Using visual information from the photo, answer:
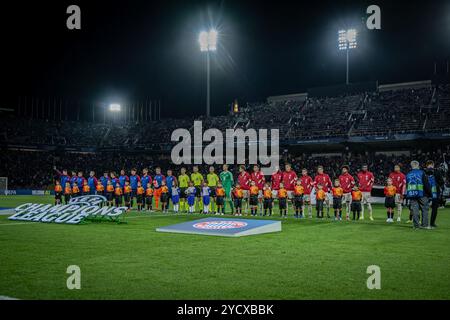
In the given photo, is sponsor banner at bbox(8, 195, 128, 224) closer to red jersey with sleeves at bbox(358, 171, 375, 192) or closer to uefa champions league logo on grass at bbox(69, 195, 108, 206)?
uefa champions league logo on grass at bbox(69, 195, 108, 206)

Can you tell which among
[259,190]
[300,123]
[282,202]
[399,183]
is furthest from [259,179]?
[300,123]

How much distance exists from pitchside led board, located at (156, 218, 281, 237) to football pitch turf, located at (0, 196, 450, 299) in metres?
0.40

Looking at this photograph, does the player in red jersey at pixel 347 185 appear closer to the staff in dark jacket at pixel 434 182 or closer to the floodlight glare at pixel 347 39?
the staff in dark jacket at pixel 434 182

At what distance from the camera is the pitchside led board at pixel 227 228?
1160 centimetres

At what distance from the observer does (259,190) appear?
61.0 feet

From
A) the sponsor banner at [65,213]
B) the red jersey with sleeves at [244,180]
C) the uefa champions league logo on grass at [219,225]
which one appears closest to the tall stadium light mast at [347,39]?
the red jersey with sleeves at [244,180]

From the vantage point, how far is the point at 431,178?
1377cm

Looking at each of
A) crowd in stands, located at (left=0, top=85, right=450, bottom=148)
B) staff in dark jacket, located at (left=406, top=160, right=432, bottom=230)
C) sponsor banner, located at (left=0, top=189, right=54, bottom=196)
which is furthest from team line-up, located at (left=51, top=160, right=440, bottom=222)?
sponsor banner, located at (left=0, top=189, right=54, bottom=196)

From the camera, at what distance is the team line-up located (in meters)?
16.6

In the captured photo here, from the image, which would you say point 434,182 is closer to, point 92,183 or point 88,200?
point 88,200

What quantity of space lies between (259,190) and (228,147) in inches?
964

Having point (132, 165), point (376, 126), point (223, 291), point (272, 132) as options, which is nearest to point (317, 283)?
point (223, 291)

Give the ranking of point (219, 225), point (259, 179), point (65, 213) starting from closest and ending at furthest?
point (219, 225) → point (65, 213) → point (259, 179)

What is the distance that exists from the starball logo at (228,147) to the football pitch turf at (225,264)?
90.2 feet
